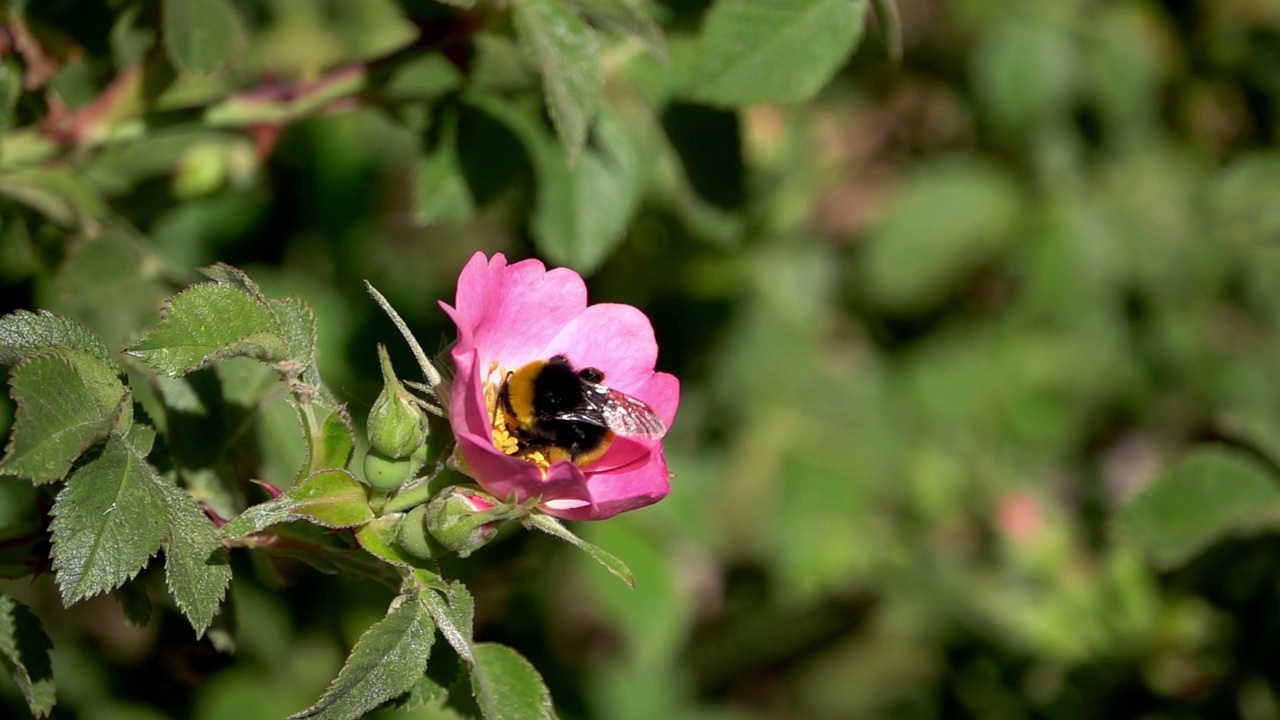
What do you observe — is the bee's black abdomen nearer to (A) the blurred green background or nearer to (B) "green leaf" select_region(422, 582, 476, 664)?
(B) "green leaf" select_region(422, 582, 476, 664)

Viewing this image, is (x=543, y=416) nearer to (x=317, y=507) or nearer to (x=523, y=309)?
(x=523, y=309)

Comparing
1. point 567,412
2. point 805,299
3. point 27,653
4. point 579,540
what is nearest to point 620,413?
point 567,412

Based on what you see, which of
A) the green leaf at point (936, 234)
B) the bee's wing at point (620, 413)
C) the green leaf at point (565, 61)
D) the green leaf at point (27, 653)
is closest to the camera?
the green leaf at point (27, 653)

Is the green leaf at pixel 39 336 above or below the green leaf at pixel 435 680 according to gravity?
above

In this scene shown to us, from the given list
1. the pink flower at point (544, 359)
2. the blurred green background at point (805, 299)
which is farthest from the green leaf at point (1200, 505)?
the pink flower at point (544, 359)

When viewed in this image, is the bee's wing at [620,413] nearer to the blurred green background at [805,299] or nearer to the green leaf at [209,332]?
the green leaf at [209,332]

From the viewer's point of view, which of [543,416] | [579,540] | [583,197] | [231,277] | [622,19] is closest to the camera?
[579,540]

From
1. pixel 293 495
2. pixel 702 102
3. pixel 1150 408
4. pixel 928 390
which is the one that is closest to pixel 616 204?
pixel 702 102
